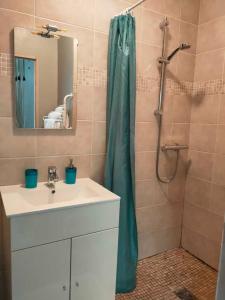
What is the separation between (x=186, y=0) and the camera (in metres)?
2.10

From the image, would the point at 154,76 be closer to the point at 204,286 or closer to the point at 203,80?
the point at 203,80

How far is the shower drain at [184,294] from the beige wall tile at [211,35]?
79.2 inches

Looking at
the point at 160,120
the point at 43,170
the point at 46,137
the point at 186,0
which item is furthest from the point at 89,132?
the point at 186,0

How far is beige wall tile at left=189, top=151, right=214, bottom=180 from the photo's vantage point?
7.06 feet

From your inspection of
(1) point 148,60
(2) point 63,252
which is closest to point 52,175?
(2) point 63,252

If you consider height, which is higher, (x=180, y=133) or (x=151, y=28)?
(x=151, y=28)

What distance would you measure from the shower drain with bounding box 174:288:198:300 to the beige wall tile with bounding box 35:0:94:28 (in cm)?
211

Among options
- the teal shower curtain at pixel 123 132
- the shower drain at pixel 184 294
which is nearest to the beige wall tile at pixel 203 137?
the teal shower curtain at pixel 123 132

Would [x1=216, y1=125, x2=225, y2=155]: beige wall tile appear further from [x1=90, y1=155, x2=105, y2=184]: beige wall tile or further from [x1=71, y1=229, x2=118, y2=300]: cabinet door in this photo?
[x1=71, y1=229, x2=118, y2=300]: cabinet door

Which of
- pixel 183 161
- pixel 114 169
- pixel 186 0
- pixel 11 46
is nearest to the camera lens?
pixel 11 46

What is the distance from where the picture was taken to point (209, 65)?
6.93 feet

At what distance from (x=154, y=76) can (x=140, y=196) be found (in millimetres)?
1059

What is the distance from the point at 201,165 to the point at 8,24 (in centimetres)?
189

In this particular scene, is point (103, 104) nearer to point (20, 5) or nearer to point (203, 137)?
point (20, 5)
